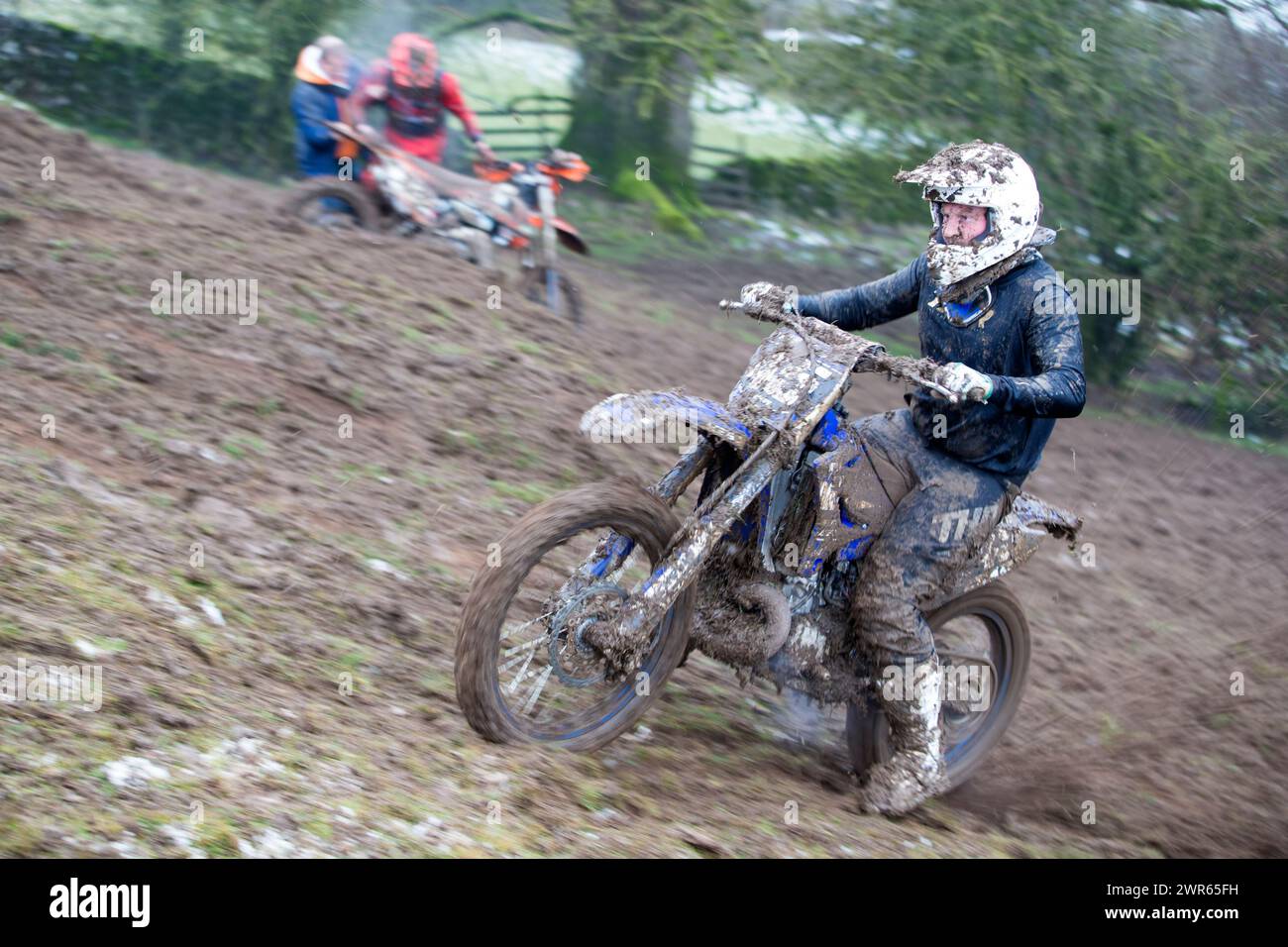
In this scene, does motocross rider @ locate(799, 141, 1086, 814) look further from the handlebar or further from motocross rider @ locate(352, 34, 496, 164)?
motocross rider @ locate(352, 34, 496, 164)

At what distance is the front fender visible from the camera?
4.03 meters

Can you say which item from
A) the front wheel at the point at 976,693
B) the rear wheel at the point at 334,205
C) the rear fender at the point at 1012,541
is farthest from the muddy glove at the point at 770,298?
the rear wheel at the point at 334,205

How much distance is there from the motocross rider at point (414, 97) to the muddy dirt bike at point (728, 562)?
7.17 meters

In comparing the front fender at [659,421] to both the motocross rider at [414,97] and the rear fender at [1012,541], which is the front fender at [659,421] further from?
the motocross rider at [414,97]

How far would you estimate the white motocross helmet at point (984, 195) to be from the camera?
435 centimetres

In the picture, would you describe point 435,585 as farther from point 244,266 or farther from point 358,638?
point 244,266

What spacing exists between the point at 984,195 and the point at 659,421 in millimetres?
1345

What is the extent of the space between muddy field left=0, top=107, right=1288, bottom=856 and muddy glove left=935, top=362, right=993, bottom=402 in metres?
1.52

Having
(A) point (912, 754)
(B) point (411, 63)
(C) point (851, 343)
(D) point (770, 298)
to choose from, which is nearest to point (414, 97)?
(B) point (411, 63)

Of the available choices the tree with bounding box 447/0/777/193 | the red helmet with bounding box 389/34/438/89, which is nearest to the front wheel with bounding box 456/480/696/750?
the red helmet with bounding box 389/34/438/89

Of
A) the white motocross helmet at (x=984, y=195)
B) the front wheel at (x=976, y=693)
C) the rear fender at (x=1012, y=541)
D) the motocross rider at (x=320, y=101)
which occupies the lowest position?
the front wheel at (x=976, y=693)

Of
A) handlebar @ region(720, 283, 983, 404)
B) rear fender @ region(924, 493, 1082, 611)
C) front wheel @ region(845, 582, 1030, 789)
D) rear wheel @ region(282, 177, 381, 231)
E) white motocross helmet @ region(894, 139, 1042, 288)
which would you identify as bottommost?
front wheel @ region(845, 582, 1030, 789)

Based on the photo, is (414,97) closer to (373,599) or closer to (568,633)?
(373,599)
